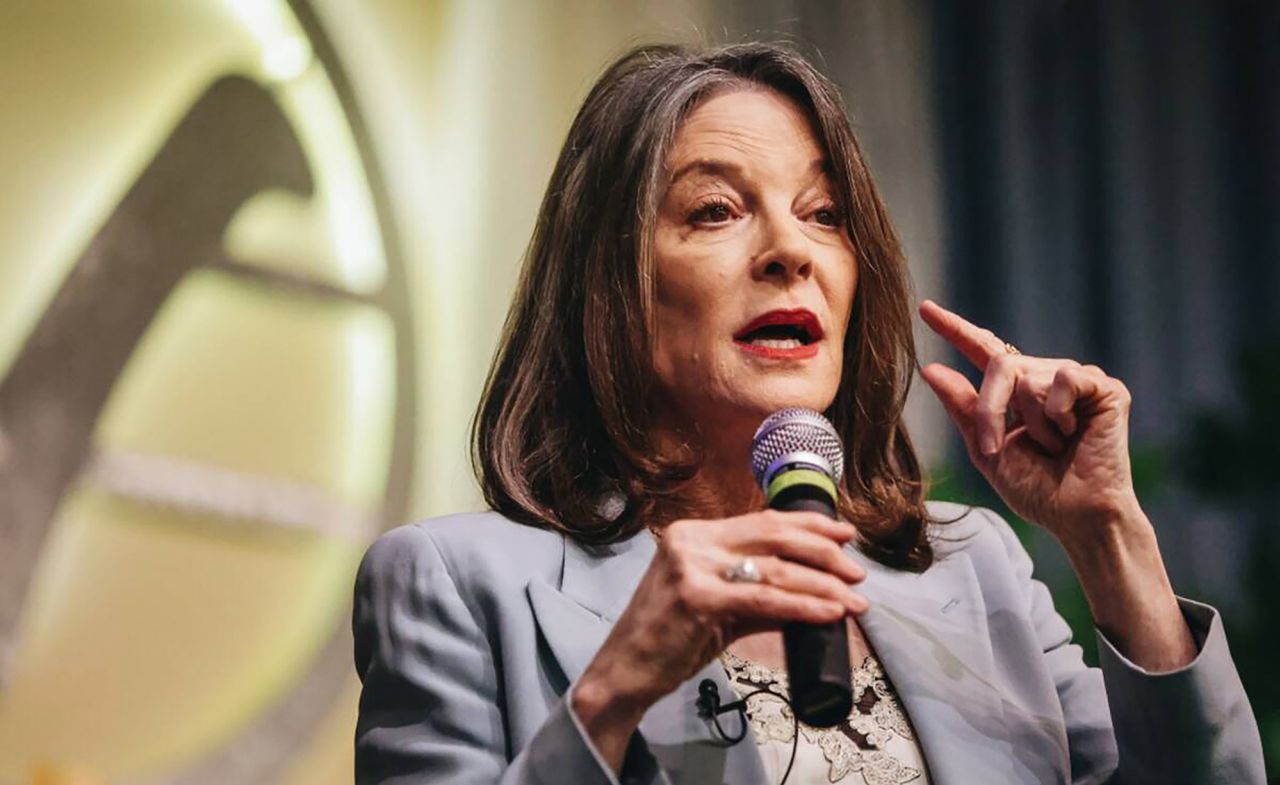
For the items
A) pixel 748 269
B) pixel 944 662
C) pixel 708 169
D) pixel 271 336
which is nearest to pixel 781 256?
pixel 748 269

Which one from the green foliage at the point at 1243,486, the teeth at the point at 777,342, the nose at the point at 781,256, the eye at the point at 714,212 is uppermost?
the eye at the point at 714,212

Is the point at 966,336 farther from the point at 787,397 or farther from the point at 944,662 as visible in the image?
the point at 944,662

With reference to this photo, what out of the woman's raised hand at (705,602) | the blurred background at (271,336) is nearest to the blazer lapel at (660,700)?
the woman's raised hand at (705,602)

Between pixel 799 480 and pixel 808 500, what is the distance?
22mm

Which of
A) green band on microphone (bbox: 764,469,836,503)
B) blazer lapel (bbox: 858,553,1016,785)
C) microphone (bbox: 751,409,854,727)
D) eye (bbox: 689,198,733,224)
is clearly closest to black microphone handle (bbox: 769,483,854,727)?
microphone (bbox: 751,409,854,727)

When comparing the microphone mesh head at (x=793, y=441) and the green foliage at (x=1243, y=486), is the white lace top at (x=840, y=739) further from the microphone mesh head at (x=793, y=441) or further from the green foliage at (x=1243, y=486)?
the green foliage at (x=1243, y=486)

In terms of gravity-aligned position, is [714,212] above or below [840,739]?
above

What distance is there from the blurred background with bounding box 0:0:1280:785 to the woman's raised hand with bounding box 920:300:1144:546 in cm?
99

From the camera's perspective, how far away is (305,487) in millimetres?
2525

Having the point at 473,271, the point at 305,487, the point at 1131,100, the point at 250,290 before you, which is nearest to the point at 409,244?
the point at 473,271

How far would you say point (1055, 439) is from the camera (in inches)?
62.4

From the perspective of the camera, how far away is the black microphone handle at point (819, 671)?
112 cm

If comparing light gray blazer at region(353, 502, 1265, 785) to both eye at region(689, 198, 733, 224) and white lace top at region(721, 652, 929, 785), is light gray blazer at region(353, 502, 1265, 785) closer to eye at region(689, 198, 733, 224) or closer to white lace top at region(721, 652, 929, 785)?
white lace top at region(721, 652, 929, 785)

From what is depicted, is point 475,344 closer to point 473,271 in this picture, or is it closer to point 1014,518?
point 473,271
